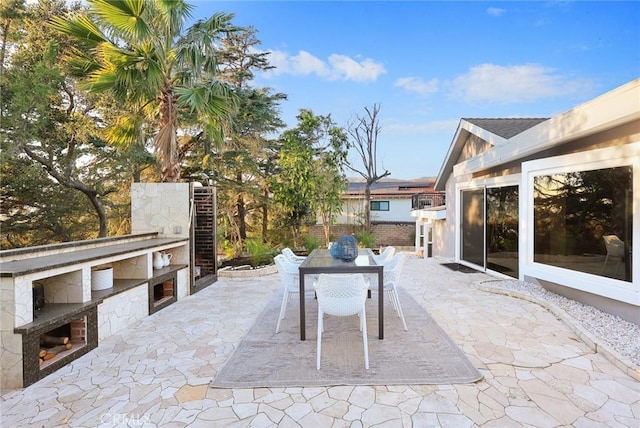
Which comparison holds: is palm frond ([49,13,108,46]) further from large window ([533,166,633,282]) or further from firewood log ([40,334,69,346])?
large window ([533,166,633,282])

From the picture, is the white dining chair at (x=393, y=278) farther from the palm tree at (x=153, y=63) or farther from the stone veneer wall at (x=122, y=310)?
the palm tree at (x=153, y=63)

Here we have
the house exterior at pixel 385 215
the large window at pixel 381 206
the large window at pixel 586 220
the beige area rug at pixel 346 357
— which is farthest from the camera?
the large window at pixel 381 206

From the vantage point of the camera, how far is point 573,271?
502 centimetres

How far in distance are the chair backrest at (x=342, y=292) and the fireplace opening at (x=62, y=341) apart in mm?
2709

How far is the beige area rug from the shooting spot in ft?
9.37

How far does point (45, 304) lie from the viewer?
3557mm

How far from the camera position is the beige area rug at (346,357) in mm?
2855

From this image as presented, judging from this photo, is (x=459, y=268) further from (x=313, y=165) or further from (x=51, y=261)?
(x=51, y=261)

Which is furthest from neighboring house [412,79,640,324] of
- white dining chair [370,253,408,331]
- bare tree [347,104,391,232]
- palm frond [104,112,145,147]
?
palm frond [104,112,145,147]

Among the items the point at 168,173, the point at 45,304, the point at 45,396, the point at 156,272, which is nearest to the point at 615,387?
the point at 45,396

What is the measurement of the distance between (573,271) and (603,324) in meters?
1.13

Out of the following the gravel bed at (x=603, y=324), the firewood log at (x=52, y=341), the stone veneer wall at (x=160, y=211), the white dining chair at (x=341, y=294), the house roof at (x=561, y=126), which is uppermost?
the house roof at (x=561, y=126)

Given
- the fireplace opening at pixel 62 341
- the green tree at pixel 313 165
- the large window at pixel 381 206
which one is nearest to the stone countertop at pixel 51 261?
the fireplace opening at pixel 62 341

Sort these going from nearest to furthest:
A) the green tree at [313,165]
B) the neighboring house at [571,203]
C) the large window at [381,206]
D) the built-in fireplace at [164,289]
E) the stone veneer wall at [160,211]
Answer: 1. the neighboring house at [571,203]
2. the built-in fireplace at [164,289]
3. the stone veneer wall at [160,211]
4. the green tree at [313,165]
5. the large window at [381,206]
